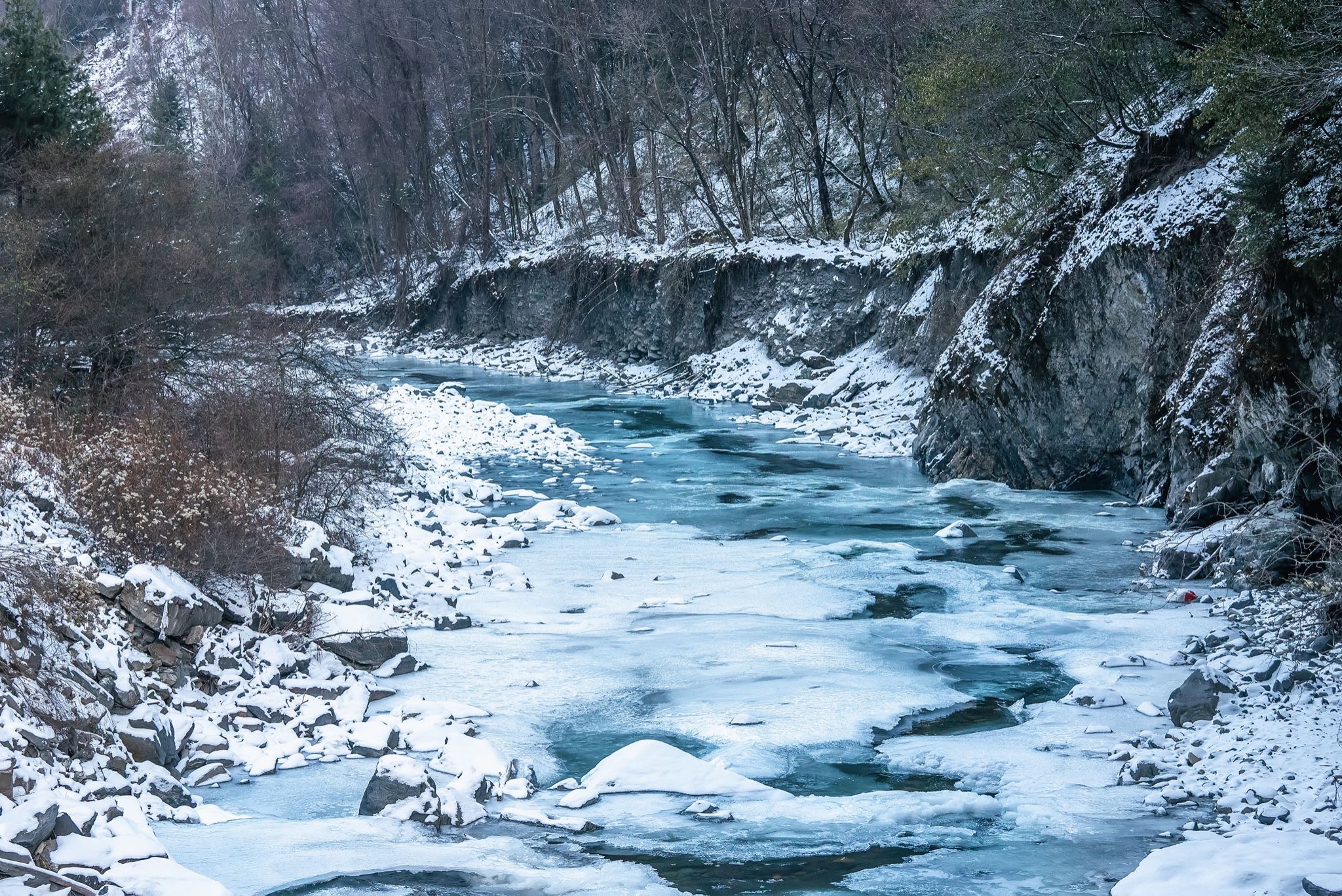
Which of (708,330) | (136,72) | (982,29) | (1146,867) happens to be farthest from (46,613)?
(136,72)

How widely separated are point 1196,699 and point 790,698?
110 inches

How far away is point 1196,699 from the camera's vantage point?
7926 mm

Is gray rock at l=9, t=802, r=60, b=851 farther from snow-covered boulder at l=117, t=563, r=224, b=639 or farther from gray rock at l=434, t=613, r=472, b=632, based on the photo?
gray rock at l=434, t=613, r=472, b=632

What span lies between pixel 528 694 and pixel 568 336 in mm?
31041

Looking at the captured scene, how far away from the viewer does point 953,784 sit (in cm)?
748

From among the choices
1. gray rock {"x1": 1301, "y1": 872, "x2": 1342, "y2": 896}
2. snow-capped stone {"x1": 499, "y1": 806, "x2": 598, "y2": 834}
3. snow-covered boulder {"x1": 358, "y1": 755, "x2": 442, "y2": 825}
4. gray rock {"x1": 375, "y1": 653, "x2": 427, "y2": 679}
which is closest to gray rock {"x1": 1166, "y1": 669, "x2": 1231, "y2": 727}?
gray rock {"x1": 1301, "y1": 872, "x2": 1342, "y2": 896}

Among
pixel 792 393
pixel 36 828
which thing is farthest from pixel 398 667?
pixel 792 393

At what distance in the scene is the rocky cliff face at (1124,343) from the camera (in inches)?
457

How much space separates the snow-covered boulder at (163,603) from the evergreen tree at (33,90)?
9.90 metres

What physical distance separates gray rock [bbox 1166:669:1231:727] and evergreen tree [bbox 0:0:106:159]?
15.3 m

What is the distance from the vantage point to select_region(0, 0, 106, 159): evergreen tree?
1616cm

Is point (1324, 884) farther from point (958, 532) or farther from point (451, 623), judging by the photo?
point (958, 532)

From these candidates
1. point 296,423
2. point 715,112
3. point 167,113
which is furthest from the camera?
point 167,113

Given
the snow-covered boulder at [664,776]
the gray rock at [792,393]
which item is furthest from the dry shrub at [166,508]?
the gray rock at [792,393]
